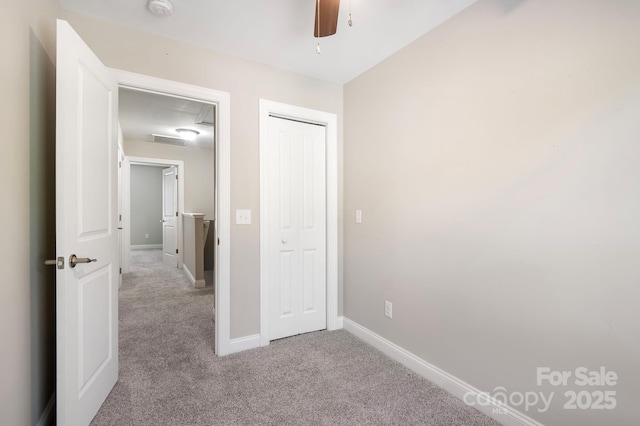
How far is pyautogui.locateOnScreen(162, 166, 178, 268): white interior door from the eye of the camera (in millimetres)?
5828

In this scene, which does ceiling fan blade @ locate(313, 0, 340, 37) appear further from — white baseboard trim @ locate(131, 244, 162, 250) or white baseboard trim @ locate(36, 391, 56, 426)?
white baseboard trim @ locate(131, 244, 162, 250)

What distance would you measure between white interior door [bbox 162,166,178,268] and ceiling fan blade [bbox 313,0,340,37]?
5.19 metres

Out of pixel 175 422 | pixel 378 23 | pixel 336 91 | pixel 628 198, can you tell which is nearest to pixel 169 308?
pixel 175 422

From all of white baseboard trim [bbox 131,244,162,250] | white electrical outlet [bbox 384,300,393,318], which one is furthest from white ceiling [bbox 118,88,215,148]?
white baseboard trim [bbox 131,244,162,250]

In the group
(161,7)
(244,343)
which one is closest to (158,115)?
(161,7)

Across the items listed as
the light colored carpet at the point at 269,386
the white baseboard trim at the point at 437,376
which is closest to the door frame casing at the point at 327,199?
the light colored carpet at the point at 269,386

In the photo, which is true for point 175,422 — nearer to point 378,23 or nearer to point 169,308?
point 169,308

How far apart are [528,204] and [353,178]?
1529mm

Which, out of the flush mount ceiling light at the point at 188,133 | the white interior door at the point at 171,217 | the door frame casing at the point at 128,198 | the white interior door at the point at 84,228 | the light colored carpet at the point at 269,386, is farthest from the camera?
the white interior door at the point at 171,217

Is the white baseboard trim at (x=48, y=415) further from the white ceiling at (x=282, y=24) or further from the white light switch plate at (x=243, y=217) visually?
the white ceiling at (x=282, y=24)

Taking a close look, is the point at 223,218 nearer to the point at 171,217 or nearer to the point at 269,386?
the point at 269,386

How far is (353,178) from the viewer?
2783mm

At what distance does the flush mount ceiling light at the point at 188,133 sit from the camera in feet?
15.4

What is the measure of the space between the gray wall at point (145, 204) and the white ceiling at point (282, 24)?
740 cm
